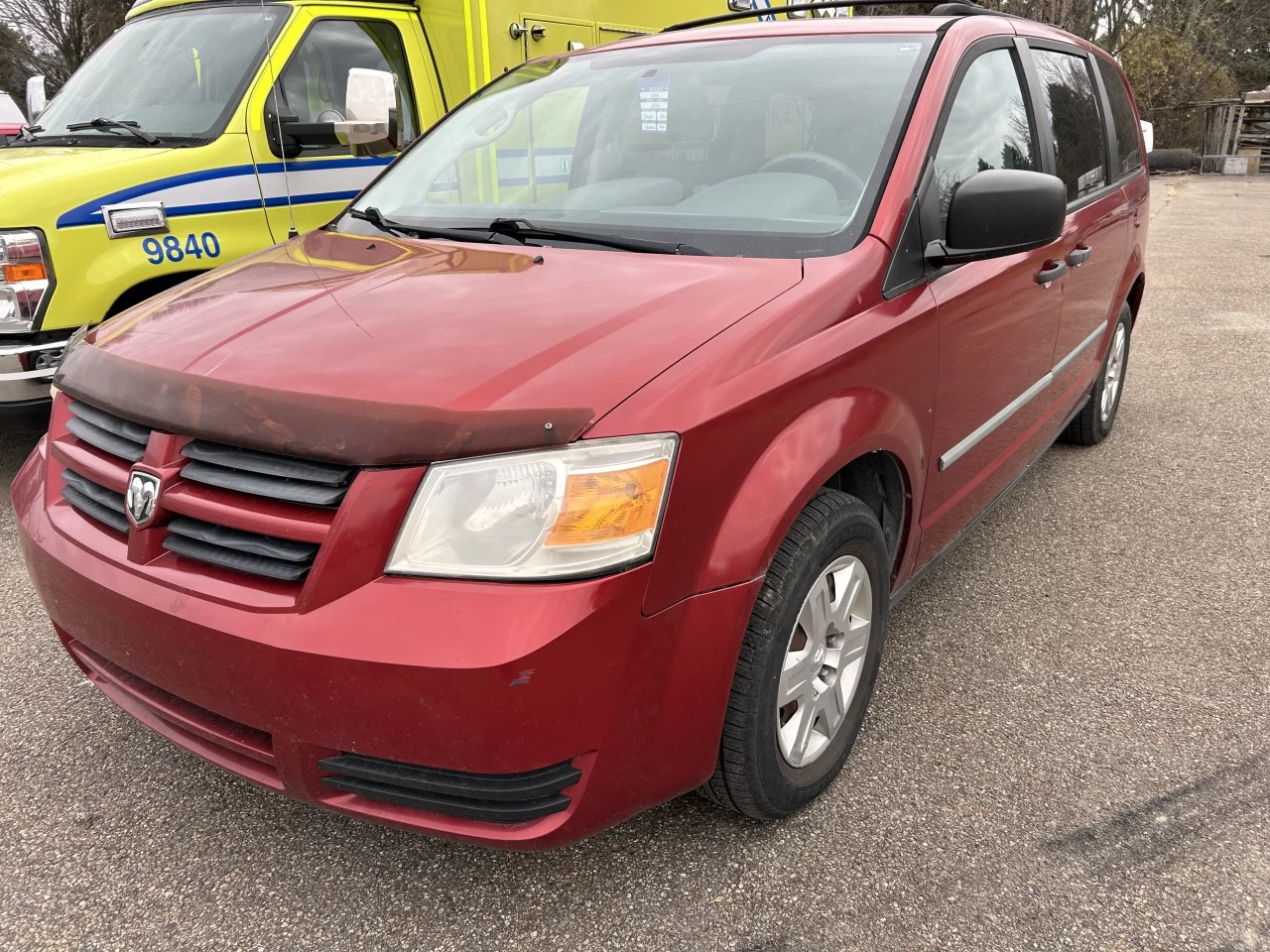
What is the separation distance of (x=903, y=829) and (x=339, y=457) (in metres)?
1.44

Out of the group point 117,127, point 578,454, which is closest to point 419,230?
point 578,454

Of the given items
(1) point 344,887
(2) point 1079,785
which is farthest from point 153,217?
(2) point 1079,785

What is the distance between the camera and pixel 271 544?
1671mm

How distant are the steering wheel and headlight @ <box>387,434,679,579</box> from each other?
1.03 metres

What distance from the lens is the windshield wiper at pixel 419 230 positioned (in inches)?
97.2

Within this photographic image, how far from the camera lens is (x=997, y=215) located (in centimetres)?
220

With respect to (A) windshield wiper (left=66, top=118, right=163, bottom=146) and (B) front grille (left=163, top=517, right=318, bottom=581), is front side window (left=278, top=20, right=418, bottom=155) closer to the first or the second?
(A) windshield wiper (left=66, top=118, right=163, bottom=146)

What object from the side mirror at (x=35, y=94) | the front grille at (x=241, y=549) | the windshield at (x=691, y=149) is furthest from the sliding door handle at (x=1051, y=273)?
the side mirror at (x=35, y=94)

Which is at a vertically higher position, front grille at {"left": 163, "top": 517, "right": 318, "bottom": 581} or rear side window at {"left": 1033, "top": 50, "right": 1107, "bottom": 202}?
rear side window at {"left": 1033, "top": 50, "right": 1107, "bottom": 202}

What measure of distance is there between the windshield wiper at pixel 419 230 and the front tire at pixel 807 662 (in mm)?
1086

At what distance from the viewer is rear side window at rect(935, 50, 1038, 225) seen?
8.12ft

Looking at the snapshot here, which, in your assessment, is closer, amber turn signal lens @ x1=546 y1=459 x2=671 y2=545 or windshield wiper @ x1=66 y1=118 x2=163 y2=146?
amber turn signal lens @ x1=546 y1=459 x2=671 y2=545

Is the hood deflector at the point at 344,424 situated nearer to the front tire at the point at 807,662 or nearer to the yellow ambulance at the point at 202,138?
the front tire at the point at 807,662

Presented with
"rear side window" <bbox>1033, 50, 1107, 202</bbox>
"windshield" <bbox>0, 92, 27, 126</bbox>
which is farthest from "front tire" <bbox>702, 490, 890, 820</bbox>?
"windshield" <bbox>0, 92, 27, 126</bbox>
